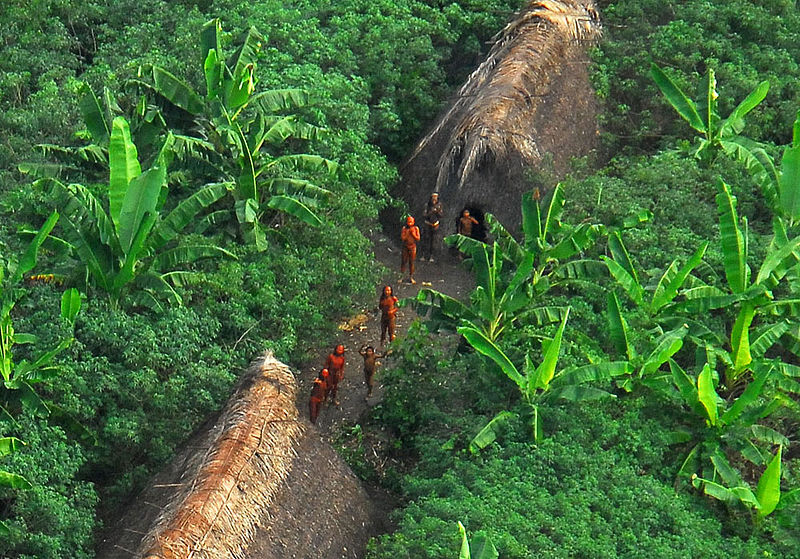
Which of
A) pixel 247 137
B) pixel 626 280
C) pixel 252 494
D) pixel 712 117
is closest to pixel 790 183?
pixel 712 117

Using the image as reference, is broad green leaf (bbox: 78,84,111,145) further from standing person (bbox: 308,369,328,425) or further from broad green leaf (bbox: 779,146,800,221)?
broad green leaf (bbox: 779,146,800,221)

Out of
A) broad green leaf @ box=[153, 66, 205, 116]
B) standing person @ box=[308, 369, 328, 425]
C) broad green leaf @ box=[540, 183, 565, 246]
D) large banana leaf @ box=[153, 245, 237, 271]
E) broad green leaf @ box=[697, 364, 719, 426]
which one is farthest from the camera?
broad green leaf @ box=[153, 66, 205, 116]

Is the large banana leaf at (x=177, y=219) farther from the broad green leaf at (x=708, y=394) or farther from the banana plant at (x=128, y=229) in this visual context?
the broad green leaf at (x=708, y=394)

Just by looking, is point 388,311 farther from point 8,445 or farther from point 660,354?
point 8,445

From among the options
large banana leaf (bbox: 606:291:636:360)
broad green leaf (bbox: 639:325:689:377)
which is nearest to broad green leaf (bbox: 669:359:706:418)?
broad green leaf (bbox: 639:325:689:377)

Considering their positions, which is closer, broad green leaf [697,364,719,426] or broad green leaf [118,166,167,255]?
broad green leaf [697,364,719,426]

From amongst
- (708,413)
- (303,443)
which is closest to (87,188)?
(303,443)
